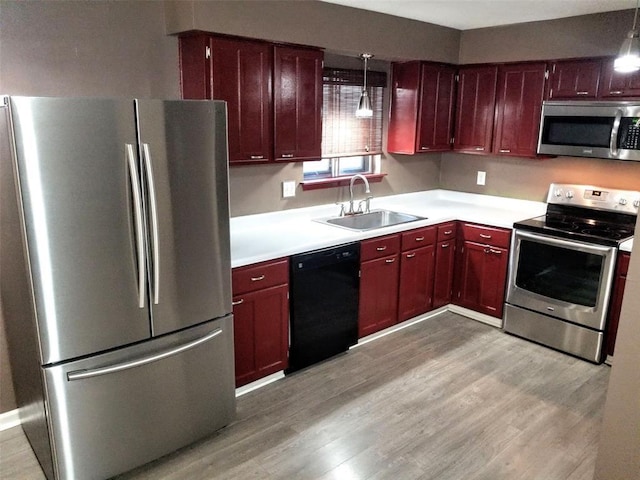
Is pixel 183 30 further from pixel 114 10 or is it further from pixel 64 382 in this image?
pixel 64 382

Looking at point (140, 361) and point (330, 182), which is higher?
point (330, 182)

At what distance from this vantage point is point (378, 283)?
12.1 feet

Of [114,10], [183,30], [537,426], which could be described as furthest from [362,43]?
[537,426]

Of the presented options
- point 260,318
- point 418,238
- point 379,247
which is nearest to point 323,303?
point 260,318

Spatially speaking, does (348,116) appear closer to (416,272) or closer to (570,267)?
(416,272)

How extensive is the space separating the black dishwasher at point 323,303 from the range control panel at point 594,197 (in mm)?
1825

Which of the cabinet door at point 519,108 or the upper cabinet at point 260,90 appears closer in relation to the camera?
the upper cabinet at point 260,90

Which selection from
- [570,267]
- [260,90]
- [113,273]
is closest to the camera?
[113,273]

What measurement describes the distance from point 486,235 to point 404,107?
4.12 ft

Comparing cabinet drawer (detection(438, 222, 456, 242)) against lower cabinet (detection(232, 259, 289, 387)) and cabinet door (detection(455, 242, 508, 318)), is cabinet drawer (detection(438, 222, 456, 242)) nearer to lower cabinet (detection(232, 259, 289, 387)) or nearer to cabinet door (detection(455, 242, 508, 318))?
cabinet door (detection(455, 242, 508, 318))

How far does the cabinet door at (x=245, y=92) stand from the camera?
2.87 meters

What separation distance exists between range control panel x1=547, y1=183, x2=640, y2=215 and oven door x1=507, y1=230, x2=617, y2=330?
0.56m

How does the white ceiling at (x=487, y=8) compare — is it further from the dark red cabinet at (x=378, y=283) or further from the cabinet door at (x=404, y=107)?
the dark red cabinet at (x=378, y=283)

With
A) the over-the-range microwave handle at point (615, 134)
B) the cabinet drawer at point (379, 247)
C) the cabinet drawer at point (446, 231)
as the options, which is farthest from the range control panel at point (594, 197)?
the cabinet drawer at point (379, 247)
